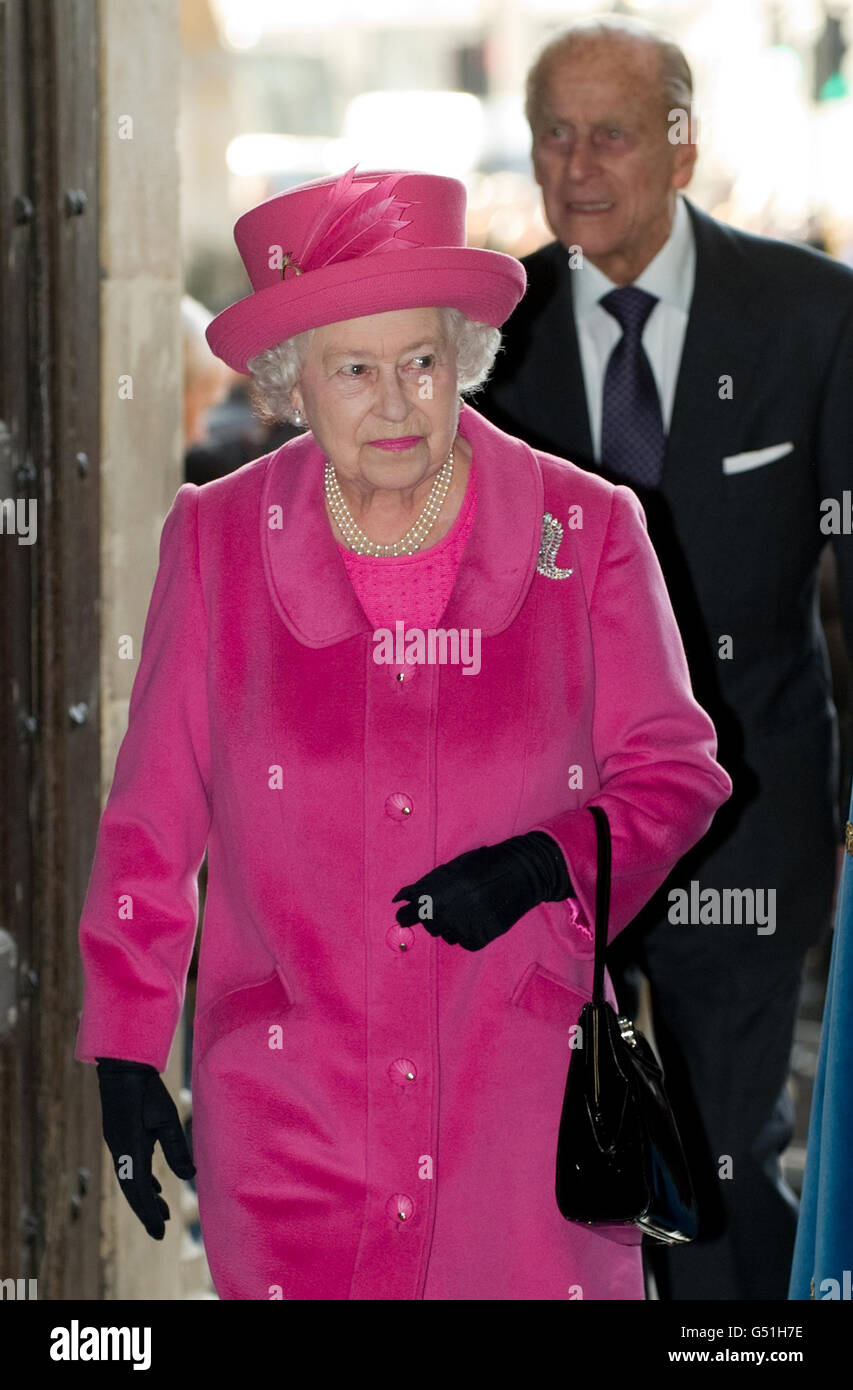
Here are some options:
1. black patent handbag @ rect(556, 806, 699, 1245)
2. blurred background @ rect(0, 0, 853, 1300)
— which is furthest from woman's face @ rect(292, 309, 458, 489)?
blurred background @ rect(0, 0, 853, 1300)

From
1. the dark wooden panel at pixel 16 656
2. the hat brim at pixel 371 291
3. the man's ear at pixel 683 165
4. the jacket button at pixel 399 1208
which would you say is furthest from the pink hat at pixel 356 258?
the man's ear at pixel 683 165

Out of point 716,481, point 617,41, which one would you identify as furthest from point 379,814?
point 617,41

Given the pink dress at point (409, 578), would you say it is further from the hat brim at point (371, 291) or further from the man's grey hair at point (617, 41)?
the man's grey hair at point (617, 41)

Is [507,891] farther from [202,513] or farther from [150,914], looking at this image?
[202,513]

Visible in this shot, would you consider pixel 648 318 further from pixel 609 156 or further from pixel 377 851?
pixel 377 851

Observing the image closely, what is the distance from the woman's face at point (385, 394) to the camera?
7.30ft

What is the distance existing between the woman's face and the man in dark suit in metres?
1.13

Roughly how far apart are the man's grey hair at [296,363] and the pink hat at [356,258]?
0.03 metres

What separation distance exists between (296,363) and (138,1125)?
0.94m

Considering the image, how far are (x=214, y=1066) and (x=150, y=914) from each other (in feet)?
0.71

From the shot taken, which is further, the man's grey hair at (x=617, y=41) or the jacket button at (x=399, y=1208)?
the man's grey hair at (x=617, y=41)

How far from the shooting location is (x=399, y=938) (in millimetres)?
2312

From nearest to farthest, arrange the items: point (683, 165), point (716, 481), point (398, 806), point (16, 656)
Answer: point (398, 806) < point (16, 656) < point (716, 481) < point (683, 165)

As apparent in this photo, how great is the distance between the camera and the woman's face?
7.30 ft
